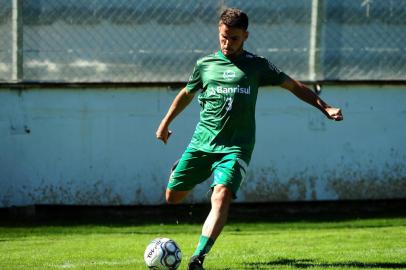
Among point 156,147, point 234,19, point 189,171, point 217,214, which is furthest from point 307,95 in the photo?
point 156,147

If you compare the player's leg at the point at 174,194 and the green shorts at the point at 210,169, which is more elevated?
the green shorts at the point at 210,169

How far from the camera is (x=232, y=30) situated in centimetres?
727

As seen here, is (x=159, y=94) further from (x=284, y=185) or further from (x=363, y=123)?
(x=363, y=123)

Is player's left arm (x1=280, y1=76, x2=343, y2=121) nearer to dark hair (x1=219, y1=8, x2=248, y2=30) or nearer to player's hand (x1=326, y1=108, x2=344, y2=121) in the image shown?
player's hand (x1=326, y1=108, x2=344, y2=121)

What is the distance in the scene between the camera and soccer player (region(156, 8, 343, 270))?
727cm

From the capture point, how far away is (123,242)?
360 inches

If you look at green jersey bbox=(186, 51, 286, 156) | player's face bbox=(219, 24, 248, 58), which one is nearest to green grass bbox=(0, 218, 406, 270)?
green jersey bbox=(186, 51, 286, 156)

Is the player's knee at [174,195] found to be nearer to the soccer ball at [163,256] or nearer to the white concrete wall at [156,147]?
the soccer ball at [163,256]

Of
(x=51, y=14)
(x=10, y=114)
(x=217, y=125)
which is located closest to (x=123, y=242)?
(x=217, y=125)

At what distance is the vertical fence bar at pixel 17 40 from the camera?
11.5m

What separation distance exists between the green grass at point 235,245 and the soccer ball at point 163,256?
0.39 m

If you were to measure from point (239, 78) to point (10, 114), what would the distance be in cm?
474

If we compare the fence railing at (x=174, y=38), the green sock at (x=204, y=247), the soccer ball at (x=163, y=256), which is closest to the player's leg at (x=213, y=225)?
the green sock at (x=204, y=247)

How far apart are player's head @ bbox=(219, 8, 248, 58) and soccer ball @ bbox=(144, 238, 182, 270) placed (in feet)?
5.79
